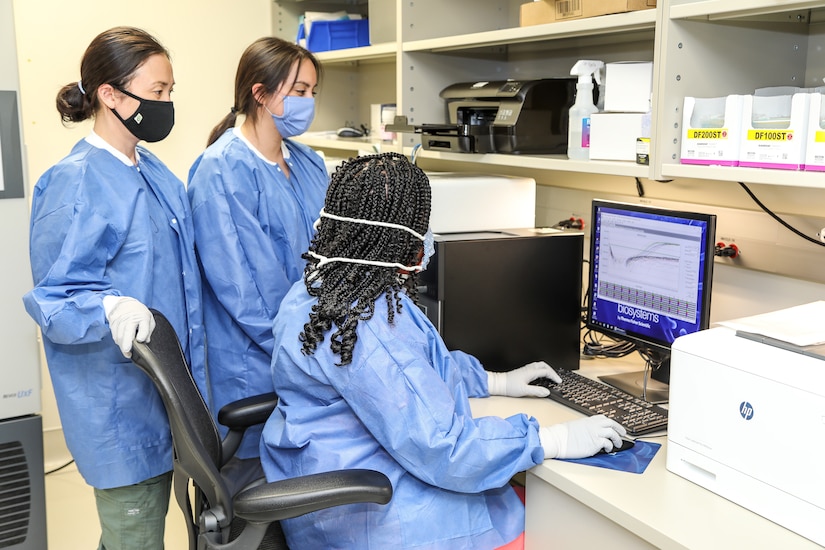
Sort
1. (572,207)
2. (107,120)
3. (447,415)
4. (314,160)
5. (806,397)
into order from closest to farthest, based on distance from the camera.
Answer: (806,397) → (447,415) → (107,120) → (314,160) → (572,207)

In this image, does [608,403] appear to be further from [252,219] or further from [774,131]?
[252,219]

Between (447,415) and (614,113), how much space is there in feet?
2.73

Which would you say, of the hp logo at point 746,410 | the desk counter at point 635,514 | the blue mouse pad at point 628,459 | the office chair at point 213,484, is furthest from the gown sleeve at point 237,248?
the hp logo at point 746,410

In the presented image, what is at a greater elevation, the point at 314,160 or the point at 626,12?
the point at 626,12

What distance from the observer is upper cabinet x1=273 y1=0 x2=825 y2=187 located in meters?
1.50

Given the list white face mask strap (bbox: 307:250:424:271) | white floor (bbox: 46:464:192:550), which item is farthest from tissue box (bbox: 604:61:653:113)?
white floor (bbox: 46:464:192:550)

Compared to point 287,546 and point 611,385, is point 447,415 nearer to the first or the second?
point 287,546

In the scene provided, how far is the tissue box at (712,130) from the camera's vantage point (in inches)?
55.5

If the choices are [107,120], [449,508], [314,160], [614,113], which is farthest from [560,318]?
[107,120]

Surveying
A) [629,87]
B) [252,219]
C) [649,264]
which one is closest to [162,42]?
[252,219]

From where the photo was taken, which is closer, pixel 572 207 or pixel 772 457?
pixel 772 457

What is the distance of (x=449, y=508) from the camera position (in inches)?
52.4

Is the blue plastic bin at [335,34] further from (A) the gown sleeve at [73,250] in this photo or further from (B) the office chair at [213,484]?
(B) the office chair at [213,484]

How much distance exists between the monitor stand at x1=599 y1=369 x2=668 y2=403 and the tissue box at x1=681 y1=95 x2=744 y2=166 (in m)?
0.48
